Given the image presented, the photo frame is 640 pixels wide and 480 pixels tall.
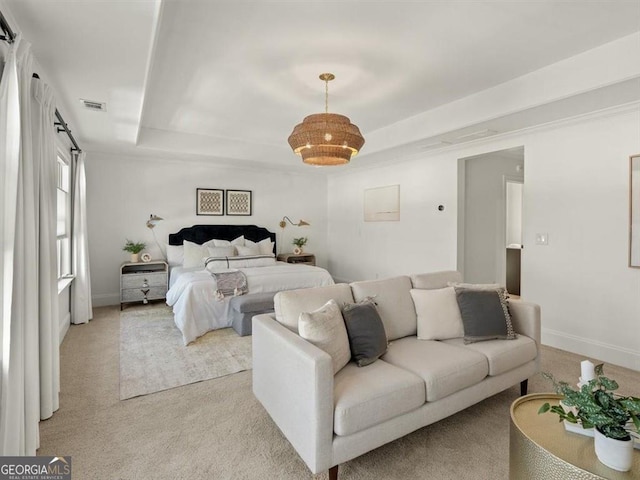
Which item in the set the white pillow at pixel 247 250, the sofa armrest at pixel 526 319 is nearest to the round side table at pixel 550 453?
the sofa armrest at pixel 526 319

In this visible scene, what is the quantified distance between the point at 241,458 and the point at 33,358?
1.32 meters

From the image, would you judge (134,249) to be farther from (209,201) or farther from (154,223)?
(209,201)

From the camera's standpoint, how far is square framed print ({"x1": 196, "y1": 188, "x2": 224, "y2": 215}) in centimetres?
605

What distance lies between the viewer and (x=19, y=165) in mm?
1782

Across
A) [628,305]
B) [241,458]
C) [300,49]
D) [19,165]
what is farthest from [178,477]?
[628,305]

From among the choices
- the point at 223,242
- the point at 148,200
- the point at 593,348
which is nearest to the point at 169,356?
the point at 223,242

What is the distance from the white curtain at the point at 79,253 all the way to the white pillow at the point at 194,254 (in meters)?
1.34

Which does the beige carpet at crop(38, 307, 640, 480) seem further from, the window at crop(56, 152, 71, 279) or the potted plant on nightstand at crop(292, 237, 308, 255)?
the potted plant on nightstand at crop(292, 237, 308, 255)

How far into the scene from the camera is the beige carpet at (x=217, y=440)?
5.93 ft

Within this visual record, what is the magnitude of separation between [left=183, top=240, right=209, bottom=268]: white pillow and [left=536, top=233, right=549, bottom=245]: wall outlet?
4.57m

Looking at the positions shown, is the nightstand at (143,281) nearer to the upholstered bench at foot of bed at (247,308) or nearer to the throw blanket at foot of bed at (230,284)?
the throw blanket at foot of bed at (230,284)

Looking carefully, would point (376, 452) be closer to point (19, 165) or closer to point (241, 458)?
point (241, 458)

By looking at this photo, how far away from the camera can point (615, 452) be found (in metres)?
1.24

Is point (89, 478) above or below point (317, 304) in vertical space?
below
